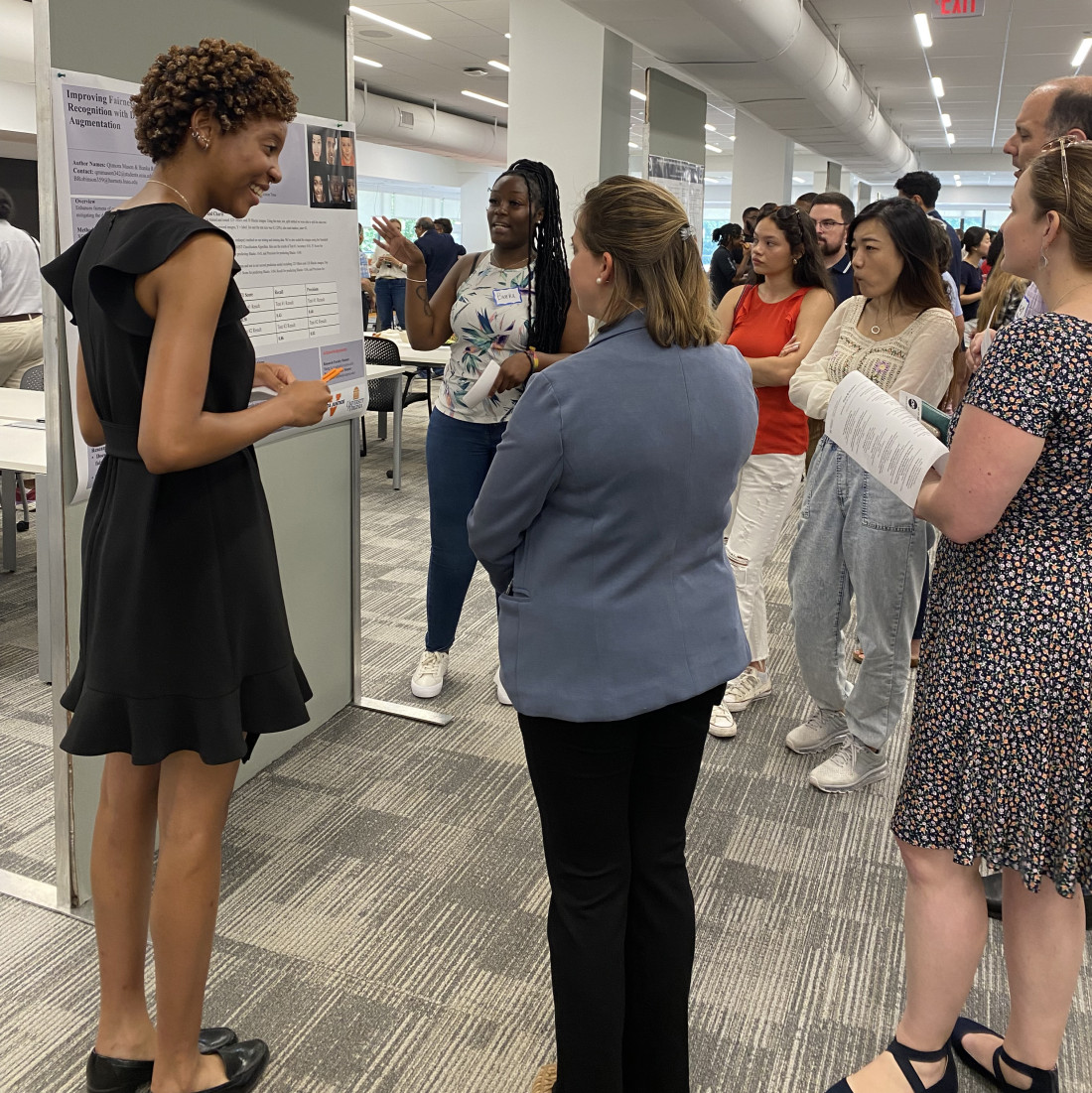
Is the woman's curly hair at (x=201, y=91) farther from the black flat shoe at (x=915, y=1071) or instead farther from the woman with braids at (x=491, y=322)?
the black flat shoe at (x=915, y=1071)

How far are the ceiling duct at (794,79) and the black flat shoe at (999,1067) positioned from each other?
18.9 feet

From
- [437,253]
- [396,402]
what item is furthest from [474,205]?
[396,402]

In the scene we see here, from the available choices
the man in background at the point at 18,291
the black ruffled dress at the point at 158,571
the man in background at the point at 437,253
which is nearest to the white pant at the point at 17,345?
the man in background at the point at 18,291

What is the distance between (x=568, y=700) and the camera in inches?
50.6

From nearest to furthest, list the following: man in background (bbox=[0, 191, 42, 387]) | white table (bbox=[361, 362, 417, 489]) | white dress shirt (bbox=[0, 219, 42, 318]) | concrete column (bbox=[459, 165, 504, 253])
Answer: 1. man in background (bbox=[0, 191, 42, 387])
2. white dress shirt (bbox=[0, 219, 42, 318])
3. white table (bbox=[361, 362, 417, 489])
4. concrete column (bbox=[459, 165, 504, 253])

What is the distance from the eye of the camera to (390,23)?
9453 millimetres

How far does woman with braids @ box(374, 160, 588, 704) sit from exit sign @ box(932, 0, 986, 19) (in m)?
6.55

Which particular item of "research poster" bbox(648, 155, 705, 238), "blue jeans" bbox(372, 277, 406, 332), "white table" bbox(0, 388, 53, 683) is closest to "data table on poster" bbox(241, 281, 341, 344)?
"white table" bbox(0, 388, 53, 683)

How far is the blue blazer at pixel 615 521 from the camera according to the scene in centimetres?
122

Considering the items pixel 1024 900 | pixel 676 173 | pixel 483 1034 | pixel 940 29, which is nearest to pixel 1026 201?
pixel 1024 900

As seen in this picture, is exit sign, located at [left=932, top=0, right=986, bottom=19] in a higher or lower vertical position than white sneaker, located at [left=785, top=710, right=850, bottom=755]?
higher

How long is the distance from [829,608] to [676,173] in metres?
6.33

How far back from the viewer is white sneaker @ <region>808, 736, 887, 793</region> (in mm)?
2711

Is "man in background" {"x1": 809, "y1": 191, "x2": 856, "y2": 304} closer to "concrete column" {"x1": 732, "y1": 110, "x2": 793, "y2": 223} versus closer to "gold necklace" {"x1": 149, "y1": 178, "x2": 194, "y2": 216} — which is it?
"gold necklace" {"x1": 149, "y1": 178, "x2": 194, "y2": 216}
